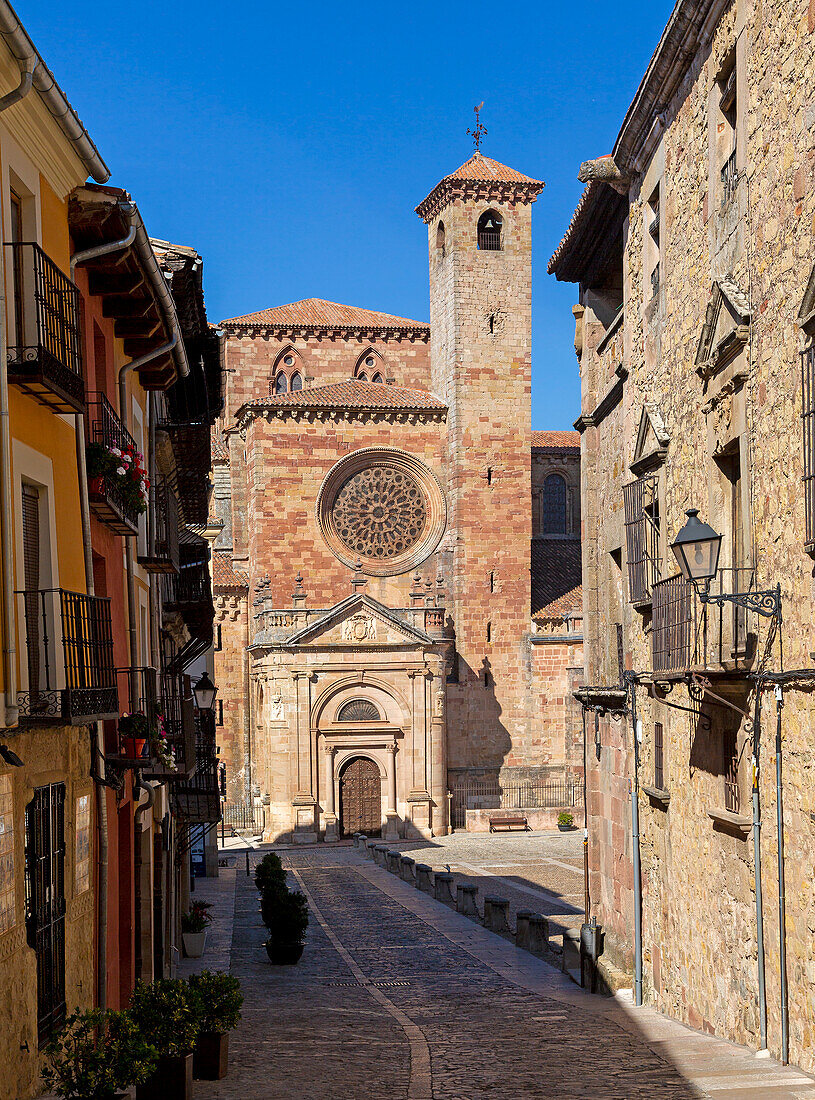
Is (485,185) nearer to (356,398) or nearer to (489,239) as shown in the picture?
(489,239)

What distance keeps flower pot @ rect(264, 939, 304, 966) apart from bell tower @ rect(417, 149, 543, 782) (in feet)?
83.2

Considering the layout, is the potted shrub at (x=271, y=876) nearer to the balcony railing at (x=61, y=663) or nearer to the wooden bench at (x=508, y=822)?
the balcony railing at (x=61, y=663)

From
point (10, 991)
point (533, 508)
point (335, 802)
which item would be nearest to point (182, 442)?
point (10, 991)

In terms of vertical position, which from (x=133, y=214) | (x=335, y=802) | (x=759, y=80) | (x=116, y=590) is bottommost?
(x=335, y=802)

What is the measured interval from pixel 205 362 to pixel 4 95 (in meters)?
11.6

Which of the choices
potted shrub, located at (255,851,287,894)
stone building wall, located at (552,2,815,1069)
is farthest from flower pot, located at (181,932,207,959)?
stone building wall, located at (552,2,815,1069)

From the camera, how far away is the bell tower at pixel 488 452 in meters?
44.8

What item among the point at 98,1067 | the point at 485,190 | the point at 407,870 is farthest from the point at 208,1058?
the point at 485,190

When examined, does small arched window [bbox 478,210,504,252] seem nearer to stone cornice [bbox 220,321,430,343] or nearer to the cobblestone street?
stone cornice [bbox 220,321,430,343]

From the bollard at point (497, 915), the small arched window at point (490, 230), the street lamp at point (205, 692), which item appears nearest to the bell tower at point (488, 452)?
the small arched window at point (490, 230)

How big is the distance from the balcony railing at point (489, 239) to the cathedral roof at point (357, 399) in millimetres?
5671

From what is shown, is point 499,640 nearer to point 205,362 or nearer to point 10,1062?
point 205,362

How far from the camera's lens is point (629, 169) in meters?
15.3

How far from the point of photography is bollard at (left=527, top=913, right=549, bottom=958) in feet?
64.7
